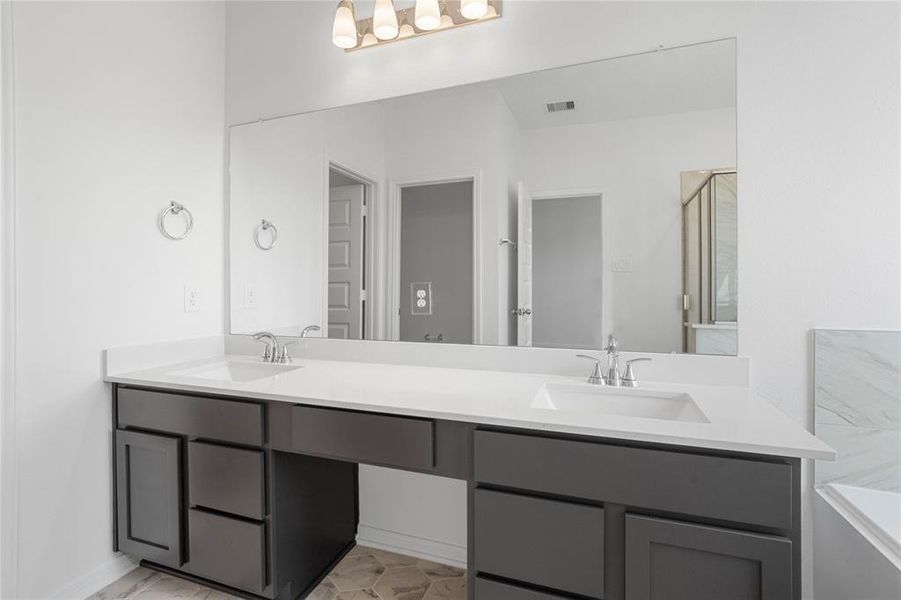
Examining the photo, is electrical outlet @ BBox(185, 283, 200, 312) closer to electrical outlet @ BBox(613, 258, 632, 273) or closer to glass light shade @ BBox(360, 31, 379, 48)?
glass light shade @ BBox(360, 31, 379, 48)

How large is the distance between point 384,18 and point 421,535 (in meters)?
2.11

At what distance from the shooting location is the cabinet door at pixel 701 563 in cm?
92


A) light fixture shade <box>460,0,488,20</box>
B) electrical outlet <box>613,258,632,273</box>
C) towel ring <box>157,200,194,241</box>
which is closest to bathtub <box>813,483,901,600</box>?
electrical outlet <box>613,258,632,273</box>

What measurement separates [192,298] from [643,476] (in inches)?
76.6

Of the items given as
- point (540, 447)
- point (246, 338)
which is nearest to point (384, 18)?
point (246, 338)

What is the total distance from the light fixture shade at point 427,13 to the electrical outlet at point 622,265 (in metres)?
1.15

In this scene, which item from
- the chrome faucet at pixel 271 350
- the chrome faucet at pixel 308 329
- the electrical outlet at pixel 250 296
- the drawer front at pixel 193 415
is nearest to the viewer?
the drawer front at pixel 193 415

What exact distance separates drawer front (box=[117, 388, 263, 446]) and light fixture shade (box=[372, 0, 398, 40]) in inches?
59.2

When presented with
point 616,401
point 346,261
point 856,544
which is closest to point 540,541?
point 616,401

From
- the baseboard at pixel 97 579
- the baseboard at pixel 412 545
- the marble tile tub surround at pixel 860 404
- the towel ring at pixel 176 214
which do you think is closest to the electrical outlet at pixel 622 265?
the marble tile tub surround at pixel 860 404

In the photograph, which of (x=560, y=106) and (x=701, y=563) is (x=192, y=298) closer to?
(x=560, y=106)

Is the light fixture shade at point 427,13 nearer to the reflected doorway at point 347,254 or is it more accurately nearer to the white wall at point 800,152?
the white wall at point 800,152

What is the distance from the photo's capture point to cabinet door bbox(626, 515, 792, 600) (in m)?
0.92

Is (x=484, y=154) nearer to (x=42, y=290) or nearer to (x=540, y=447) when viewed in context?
(x=540, y=447)
